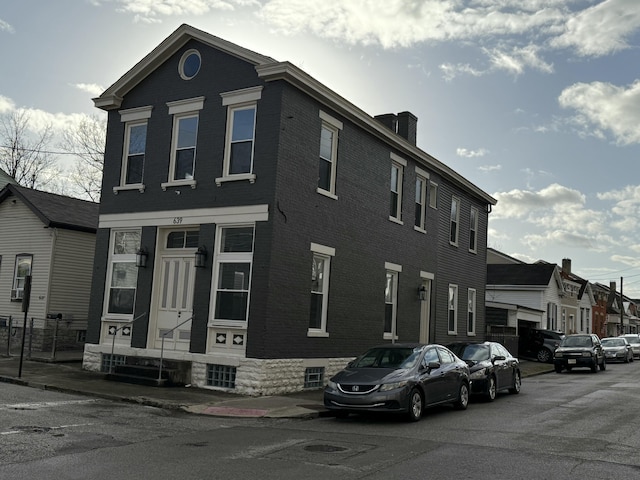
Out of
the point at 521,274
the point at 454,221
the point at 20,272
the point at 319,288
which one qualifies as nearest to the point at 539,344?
the point at 454,221

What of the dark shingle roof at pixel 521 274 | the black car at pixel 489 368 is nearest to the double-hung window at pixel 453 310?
the black car at pixel 489 368

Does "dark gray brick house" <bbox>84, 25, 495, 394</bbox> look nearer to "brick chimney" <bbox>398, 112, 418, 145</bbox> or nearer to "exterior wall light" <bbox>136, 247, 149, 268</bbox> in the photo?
"exterior wall light" <bbox>136, 247, 149, 268</bbox>

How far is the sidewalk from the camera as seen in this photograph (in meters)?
13.0

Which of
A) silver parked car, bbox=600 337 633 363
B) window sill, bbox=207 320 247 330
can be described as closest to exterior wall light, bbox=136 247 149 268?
window sill, bbox=207 320 247 330

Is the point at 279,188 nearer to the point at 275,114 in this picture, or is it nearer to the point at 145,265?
the point at 275,114

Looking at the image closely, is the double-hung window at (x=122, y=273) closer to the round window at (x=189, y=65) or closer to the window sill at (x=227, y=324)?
the window sill at (x=227, y=324)

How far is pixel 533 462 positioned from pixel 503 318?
27660 millimetres

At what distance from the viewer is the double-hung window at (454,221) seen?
26.1 metres

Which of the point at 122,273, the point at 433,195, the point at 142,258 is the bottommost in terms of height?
the point at 122,273

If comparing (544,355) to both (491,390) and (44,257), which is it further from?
(44,257)

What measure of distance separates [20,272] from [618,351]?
30.0 m

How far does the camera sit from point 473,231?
2823 cm

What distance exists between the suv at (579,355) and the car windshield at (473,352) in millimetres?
12454

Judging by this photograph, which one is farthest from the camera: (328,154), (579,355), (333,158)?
(579,355)
